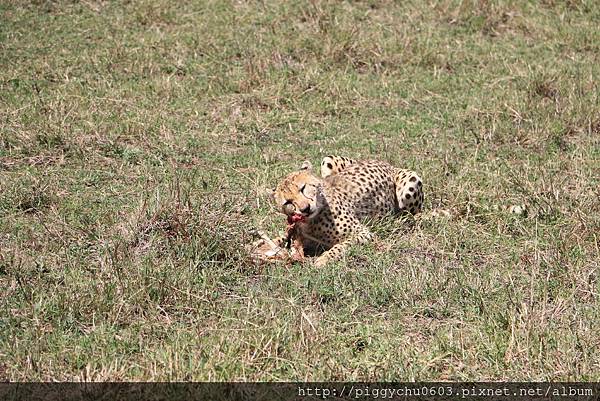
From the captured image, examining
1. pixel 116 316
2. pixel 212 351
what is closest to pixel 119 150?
pixel 116 316

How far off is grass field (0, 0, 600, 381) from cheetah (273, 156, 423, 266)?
0.17 metres

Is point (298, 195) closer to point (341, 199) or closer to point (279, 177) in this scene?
point (341, 199)

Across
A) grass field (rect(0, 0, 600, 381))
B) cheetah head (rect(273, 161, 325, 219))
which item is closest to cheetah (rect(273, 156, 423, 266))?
cheetah head (rect(273, 161, 325, 219))

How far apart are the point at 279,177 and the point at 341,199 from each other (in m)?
0.80

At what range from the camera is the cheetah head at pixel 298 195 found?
577 centimetres

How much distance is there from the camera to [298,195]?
5.77 metres

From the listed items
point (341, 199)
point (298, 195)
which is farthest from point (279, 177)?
point (298, 195)

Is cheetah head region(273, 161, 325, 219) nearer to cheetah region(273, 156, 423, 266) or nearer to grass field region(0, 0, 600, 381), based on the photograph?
cheetah region(273, 156, 423, 266)

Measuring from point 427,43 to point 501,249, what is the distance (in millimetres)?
3874

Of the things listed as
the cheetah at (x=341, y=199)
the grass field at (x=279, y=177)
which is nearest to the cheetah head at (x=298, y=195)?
the cheetah at (x=341, y=199)

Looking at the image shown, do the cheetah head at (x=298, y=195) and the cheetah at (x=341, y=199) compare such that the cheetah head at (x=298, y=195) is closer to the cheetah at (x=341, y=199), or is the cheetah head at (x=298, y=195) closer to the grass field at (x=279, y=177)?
the cheetah at (x=341, y=199)

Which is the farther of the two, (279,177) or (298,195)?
(279,177)

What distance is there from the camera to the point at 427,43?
9.40 m

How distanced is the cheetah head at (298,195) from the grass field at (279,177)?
0.28 m
